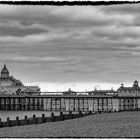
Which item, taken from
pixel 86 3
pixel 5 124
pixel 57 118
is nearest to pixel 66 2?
pixel 86 3

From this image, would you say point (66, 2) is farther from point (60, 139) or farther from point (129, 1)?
point (60, 139)

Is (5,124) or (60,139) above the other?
(60,139)

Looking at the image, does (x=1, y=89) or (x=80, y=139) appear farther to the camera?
(x=1, y=89)

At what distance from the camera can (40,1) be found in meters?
3.66

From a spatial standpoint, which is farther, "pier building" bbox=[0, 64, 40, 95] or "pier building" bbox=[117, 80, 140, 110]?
"pier building" bbox=[0, 64, 40, 95]

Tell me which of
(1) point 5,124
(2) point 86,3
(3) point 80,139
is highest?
(2) point 86,3

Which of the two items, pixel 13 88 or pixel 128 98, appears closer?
pixel 128 98

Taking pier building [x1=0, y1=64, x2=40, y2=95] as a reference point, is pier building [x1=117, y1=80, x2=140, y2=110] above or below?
below

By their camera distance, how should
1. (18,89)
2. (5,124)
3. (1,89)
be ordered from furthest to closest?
(1,89), (18,89), (5,124)

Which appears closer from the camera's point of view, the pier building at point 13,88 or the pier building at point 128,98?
the pier building at point 128,98

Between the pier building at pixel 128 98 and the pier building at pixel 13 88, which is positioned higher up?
the pier building at pixel 13 88

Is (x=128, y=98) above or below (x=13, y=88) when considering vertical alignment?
below

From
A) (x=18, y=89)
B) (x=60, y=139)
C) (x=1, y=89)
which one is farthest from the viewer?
(x=1, y=89)

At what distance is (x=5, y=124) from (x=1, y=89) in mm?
100852
